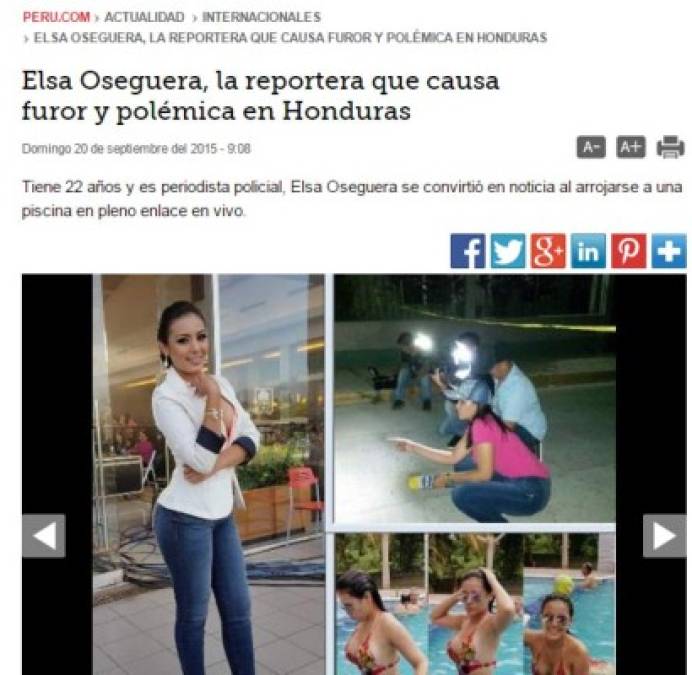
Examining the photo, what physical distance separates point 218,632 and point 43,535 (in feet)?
3.03

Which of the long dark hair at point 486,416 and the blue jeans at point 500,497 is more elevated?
the long dark hair at point 486,416

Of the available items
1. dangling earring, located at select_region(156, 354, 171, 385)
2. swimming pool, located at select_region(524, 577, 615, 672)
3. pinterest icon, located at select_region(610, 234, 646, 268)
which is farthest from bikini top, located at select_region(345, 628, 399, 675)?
pinterest icon, located at select_region(610, 234, 646, 268)

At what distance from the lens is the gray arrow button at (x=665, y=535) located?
2592 millimetres

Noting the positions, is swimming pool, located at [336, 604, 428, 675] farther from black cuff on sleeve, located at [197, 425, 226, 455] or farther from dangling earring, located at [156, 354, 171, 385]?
dangling earring, located at [156, 354, 171, 385]

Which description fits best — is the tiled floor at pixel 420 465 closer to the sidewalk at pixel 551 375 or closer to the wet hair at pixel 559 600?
the sidewalk at pixel 551 375

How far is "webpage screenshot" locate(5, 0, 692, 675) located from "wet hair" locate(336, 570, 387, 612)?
11mm

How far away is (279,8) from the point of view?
95.6 inches

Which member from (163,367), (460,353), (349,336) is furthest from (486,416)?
(163,367)

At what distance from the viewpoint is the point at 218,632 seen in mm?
2680

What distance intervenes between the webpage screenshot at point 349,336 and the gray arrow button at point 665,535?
0.01 m

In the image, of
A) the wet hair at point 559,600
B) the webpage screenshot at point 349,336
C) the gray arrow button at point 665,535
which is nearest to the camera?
the webpage screenshot at point 349,336

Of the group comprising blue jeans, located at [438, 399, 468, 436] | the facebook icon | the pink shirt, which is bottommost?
the pink shirt

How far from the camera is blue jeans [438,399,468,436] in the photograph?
8.80 ft

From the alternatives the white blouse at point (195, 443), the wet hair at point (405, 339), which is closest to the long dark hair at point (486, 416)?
the wet hair at point (405, 339)
